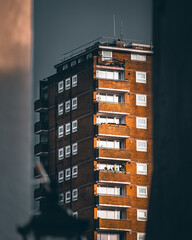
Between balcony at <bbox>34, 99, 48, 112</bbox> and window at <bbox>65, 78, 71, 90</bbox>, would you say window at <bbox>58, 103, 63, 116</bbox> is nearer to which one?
window at <bbox>65, 78, 71, 90</bbox>

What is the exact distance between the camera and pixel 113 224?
107812 mm

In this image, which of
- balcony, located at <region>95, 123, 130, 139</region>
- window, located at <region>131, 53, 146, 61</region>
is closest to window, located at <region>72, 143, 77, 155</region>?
balcony, located at <region>95, 123, 130, 139</region>

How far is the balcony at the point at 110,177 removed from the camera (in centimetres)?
10881

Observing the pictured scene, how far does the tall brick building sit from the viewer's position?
10962 centimetres

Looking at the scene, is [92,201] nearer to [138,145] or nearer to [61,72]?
[138,145]

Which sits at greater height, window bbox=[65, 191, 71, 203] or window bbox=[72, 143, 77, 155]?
window bbox=[72, 143, 77, 155]
